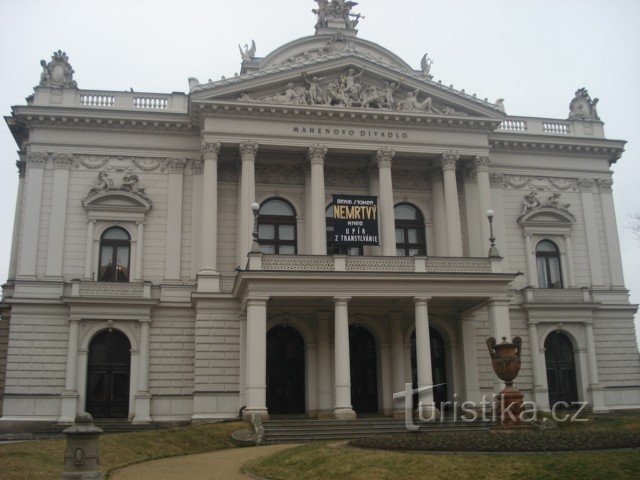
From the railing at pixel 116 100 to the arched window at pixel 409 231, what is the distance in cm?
1261

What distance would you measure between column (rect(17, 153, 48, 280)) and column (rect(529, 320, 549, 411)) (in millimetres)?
24984

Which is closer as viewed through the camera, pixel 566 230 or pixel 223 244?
pixel 223 244

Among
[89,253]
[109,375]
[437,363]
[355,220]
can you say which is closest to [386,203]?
[355,220]

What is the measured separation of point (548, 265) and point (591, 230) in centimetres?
334

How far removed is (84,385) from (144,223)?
819 cm

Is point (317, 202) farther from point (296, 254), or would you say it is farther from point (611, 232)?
point (611, 232)

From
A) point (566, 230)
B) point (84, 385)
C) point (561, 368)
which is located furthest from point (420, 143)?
point (84, 385)

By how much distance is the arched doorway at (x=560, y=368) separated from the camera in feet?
120

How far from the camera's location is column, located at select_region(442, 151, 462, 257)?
1368 inches

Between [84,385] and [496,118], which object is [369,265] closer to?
[496,118]

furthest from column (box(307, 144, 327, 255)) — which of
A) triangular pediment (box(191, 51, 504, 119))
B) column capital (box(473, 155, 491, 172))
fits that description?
column capital (box(473, 155, 491, 172))

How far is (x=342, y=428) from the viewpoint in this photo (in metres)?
26.3

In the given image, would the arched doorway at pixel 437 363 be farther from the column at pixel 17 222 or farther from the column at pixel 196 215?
the column at pixel 17 222

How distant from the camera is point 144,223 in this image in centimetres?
3447
